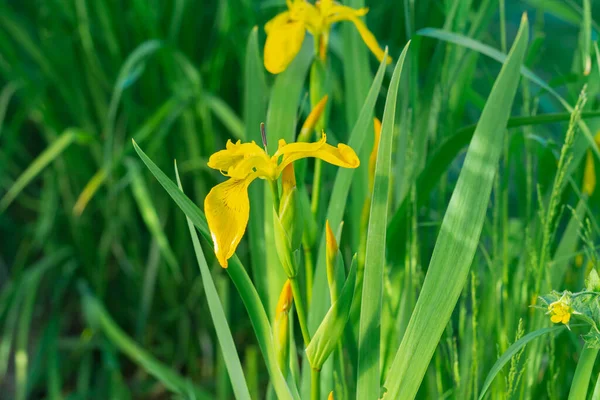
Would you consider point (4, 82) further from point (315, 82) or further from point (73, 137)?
point (315, 82)

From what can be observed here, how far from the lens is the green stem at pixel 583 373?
0.54 m

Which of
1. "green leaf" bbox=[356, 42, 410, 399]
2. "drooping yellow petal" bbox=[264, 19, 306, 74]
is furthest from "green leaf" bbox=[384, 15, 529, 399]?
"drooping yellow petal" bbox=[264, 19, 306, 74]

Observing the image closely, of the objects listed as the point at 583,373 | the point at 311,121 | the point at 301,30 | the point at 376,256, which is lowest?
the point at 583,373

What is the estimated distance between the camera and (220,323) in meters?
0.58

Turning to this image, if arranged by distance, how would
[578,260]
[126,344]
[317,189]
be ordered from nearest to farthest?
[317,189] < [578,260] < [126,344]

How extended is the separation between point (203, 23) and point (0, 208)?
0.54 metres

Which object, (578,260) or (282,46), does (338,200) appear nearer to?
(282,46)

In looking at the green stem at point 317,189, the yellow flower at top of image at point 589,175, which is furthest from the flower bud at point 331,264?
the yellow flower at top of image at point 589,175

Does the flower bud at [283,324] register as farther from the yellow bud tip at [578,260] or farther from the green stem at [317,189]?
the yellow bud tip at [578,260]

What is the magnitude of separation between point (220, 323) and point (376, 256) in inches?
5.8

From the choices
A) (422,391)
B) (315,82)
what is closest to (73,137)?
(315,82)

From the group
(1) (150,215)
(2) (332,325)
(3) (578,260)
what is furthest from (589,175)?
(1) (150,215)

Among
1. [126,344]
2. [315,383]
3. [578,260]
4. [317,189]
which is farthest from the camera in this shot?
[126,344]

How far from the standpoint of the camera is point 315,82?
0.70 meters
